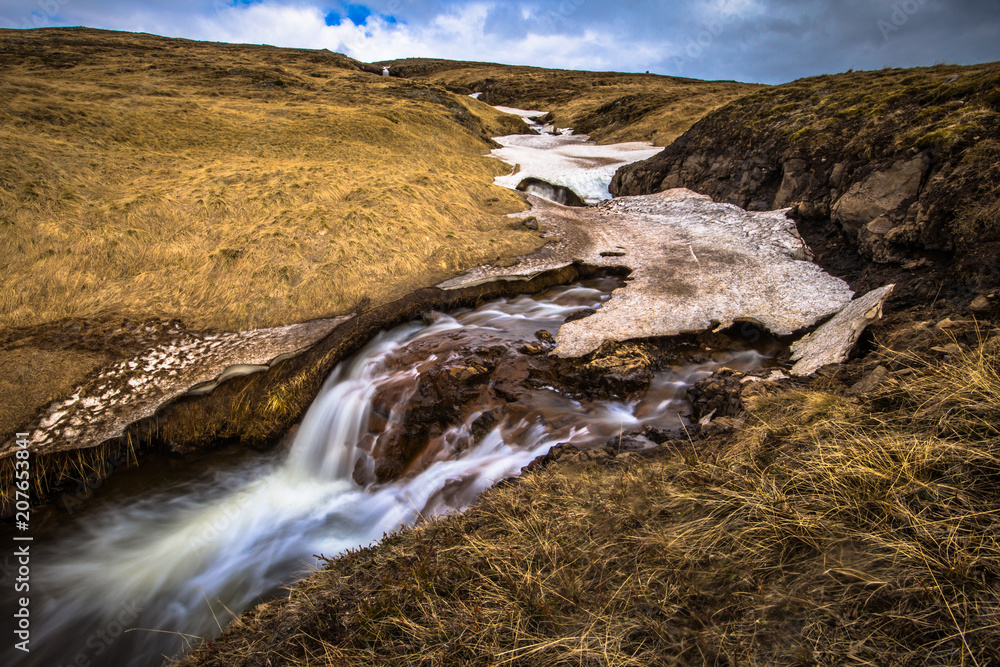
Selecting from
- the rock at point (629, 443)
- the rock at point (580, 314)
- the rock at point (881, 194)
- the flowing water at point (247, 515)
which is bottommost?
the flowing water at point (247, 515)

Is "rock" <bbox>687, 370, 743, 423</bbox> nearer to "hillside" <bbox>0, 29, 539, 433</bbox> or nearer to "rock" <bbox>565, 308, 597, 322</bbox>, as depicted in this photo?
"rock" <bbox>565, 308, 597, 322</bbox>

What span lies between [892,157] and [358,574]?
13.1 metres

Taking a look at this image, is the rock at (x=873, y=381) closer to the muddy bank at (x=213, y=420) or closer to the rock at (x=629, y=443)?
the rock at (x=629, y=443)

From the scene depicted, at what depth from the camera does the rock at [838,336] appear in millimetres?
6746

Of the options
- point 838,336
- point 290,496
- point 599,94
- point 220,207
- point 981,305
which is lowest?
point 290,496

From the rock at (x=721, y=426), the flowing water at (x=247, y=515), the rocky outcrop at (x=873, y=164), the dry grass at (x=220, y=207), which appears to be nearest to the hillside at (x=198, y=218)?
the dry grass at (x=220, y=207)

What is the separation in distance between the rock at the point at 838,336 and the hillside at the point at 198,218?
7.20 metres

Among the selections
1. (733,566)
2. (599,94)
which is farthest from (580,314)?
(599,94)

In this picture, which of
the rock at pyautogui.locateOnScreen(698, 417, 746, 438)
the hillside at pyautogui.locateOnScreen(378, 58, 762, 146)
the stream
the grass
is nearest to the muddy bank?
the stream

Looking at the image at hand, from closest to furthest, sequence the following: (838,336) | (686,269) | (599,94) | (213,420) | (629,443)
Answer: (629,443), (838,336), (213,420), (686,269), (599,94)

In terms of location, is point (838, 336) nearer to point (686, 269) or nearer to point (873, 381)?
point (873, 381)

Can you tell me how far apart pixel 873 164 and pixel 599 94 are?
143 feet

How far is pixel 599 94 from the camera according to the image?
156ft

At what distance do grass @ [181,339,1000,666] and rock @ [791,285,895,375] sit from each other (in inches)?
107
